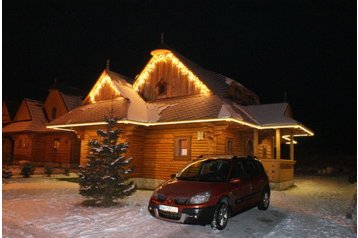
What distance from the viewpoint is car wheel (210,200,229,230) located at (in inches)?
333

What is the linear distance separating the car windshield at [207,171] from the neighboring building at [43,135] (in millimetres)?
22284

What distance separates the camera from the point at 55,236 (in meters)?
7.73

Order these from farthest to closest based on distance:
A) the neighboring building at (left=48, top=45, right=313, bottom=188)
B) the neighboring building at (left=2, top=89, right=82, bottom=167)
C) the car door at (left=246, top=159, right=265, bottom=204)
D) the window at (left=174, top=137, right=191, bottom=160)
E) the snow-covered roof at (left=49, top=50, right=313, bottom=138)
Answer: the neighboring building at (left=2, top=89, right=82, bottom=167) → the window at (left=174, top=137, right=191, bottom=160) → the neighboring building at (left=48, top=45, right=313, bottom=188) → the snow-covered roof at (left=49, top=50, right=313, bottom=138) → the car door at (left=246, top=159, right=265, bottom=204)

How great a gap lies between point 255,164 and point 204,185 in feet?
10.2

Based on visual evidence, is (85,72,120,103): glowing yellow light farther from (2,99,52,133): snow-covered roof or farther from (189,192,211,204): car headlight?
(2,99,52,133): snow-covered roof

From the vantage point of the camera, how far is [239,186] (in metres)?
9.54

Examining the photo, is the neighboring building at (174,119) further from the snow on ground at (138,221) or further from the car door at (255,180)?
the snow on ground at (138,221)

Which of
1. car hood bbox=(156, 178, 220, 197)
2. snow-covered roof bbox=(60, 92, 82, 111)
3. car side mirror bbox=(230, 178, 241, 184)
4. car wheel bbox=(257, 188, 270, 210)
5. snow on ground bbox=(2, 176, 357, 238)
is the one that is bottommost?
snow on ground bbox=(2, 176, 357, 238)

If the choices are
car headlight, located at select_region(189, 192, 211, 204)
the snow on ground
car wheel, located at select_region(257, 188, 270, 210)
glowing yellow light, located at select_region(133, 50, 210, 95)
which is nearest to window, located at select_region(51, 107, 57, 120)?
glowing yellow light, located at select_region(133, 50, 210, 95)

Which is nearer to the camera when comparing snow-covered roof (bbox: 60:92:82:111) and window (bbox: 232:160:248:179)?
window (bbox: 232:160:248:179)

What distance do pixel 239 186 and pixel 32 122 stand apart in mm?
28927

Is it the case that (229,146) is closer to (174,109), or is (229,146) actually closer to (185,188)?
(174,109)

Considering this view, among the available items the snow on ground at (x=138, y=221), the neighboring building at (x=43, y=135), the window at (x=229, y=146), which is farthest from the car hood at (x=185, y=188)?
the neighboring building at (x=43, y=135)

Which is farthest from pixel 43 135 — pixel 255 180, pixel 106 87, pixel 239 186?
pixel 239 186
